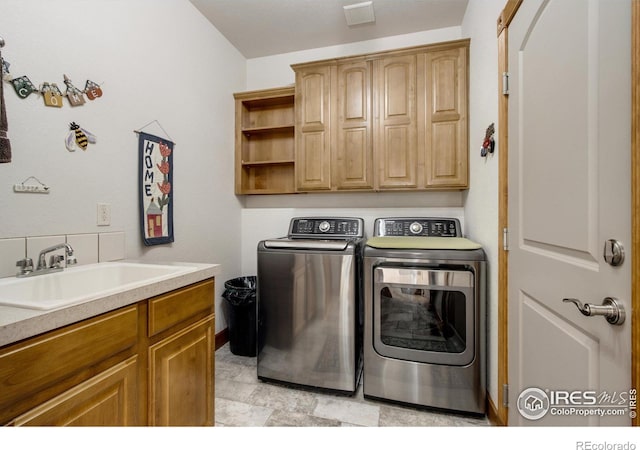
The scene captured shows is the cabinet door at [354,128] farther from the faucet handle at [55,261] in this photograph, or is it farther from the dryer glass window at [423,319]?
the faucet handle at [55,261]

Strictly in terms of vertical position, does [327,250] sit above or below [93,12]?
below

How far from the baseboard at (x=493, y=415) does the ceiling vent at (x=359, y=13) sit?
2.78 metres

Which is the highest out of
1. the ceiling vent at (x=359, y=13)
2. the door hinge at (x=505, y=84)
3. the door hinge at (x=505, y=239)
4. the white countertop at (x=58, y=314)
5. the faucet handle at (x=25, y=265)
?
the ceiling vent at (x=359, y=13)

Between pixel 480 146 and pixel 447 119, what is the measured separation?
0.42 meters

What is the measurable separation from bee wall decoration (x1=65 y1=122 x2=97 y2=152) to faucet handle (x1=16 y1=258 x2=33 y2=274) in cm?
55

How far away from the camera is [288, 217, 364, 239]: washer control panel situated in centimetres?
236

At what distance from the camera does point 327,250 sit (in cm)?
181

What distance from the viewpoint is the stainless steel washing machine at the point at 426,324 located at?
62.6 inches

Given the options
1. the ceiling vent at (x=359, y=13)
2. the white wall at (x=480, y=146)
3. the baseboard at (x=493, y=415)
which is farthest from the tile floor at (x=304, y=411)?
the ceiling vent at (x=359, y=13)

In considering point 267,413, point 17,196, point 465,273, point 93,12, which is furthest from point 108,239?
point 465,273

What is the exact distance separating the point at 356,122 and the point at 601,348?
1987 millimetres

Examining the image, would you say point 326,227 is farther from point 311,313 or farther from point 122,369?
point 122,369

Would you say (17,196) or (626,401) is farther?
(17,196)
